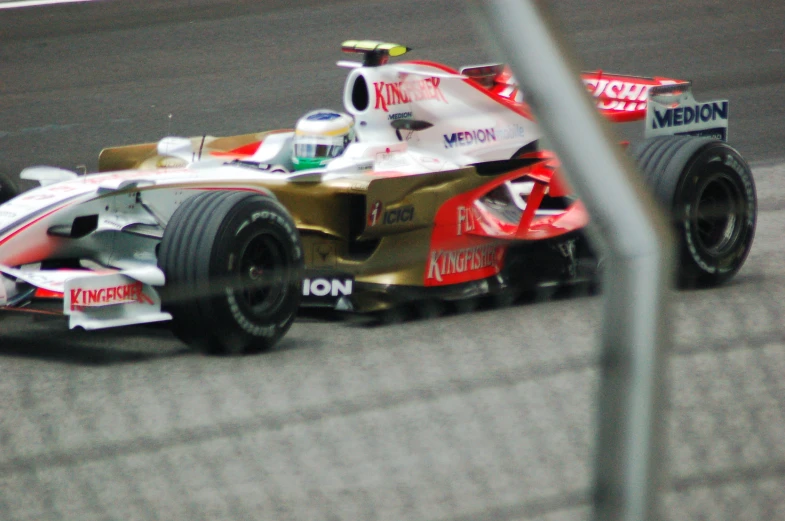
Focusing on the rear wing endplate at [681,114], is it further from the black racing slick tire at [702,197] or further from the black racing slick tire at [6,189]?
the black racing slick tire at [6,189]

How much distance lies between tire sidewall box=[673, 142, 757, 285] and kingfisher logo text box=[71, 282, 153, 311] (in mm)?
2088

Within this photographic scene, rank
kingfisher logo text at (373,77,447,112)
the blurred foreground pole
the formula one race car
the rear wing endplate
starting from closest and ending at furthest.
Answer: the blurred foreground pole < the formula one race car < kingfisher logo text at (373,77,447,112) < the rear wing endplate

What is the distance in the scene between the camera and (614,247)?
5.13 feet

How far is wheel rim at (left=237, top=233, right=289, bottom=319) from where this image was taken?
4.39 metres

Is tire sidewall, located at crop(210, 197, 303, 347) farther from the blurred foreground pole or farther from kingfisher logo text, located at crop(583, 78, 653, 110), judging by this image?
the blurred foreground pole

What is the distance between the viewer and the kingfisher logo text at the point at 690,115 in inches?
220

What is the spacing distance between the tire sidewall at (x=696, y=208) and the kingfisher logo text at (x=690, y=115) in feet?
1.34

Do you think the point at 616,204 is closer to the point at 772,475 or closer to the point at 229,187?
the point at 772,475

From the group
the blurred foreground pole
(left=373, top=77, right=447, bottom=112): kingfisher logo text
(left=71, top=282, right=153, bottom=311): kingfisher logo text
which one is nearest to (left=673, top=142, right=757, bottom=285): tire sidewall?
(left=373, top=77, right=447, bottom=112): kingfisher logo text

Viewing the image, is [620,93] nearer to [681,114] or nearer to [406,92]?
[681,114]

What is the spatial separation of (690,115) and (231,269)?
8.05ft

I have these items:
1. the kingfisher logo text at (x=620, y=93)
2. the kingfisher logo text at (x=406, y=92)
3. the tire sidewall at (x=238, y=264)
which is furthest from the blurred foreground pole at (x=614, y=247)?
the kingfisher logo text at (x=620, y=93)

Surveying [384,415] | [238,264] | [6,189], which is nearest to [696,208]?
[238,264]

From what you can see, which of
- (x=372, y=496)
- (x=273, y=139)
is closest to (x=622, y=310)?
(x=372, y=496)
